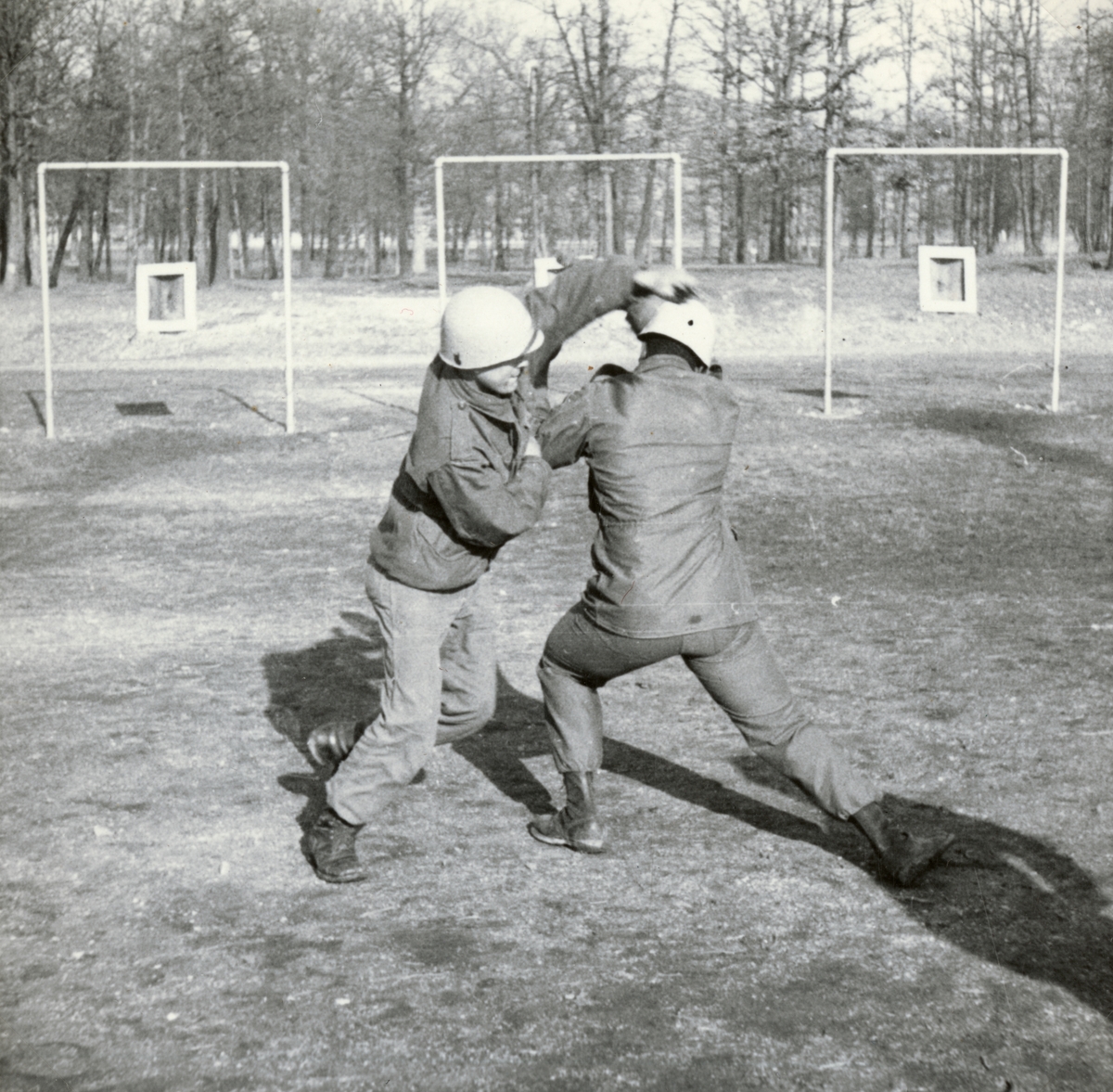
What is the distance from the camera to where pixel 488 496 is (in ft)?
13.6

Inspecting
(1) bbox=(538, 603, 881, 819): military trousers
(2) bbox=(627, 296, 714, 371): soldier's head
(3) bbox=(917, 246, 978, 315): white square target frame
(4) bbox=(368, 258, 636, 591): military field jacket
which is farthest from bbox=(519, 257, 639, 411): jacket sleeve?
(3) bbox=(917, 246, 978, 315): white square target frame

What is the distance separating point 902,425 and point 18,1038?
47.6 feet

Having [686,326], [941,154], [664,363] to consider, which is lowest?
[664,363]

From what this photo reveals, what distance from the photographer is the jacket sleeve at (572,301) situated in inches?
178

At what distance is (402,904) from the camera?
14.4 ft

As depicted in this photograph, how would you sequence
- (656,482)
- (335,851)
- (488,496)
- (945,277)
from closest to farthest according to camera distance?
(488,496) < (656,482) < (335,851) < (945,277)

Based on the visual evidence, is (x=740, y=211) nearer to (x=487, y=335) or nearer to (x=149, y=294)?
(x=149, y=294)

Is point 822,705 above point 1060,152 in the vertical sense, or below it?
below

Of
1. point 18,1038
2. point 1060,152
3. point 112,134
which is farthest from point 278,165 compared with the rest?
point 112,134

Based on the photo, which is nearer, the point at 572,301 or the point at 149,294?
the point at 572,301

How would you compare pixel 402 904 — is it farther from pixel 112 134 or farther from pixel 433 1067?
pixel 112 134

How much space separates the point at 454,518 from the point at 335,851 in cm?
111

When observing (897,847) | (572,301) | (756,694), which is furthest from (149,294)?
(897,847)

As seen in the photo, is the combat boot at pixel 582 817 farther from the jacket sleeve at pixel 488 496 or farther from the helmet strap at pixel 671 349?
the helmet strap at pixel 671 349
